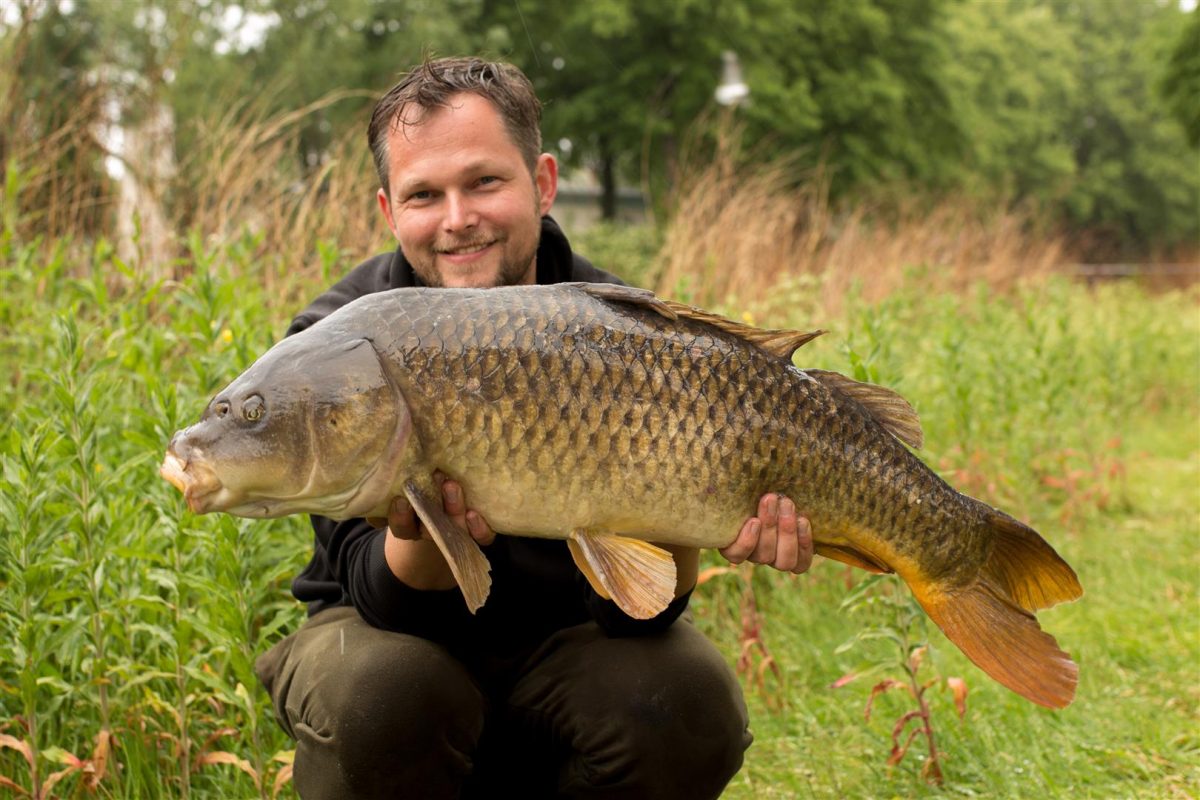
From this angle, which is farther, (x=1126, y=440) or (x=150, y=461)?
(x=1126, y=440)

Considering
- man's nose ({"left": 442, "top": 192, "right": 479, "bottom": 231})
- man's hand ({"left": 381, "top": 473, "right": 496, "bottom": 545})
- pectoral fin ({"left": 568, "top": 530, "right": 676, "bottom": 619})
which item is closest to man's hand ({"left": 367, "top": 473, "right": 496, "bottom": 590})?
man's hand ({"left": 381, "top": 473, "right": 496, "bottom": 545})

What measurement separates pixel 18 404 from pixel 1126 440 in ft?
17.5

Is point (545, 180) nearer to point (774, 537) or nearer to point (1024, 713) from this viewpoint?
point (774, 537)

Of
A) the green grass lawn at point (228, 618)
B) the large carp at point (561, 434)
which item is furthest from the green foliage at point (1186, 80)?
the large carp at point (561, 434)

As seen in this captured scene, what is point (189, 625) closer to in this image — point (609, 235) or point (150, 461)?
point (150, 461)

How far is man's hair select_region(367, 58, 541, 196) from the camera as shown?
2.28 meters

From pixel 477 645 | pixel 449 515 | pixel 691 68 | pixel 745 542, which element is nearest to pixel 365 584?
pixel 477 645

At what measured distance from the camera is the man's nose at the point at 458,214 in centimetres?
226

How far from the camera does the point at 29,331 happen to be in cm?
342

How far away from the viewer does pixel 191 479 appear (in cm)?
162

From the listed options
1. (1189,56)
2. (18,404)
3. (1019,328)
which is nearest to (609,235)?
(1019,328)

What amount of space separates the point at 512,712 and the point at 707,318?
877 mm

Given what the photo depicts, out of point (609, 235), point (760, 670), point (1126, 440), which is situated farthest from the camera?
point (609, 235)

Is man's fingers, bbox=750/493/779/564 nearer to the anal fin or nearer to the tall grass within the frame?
the anal fin
